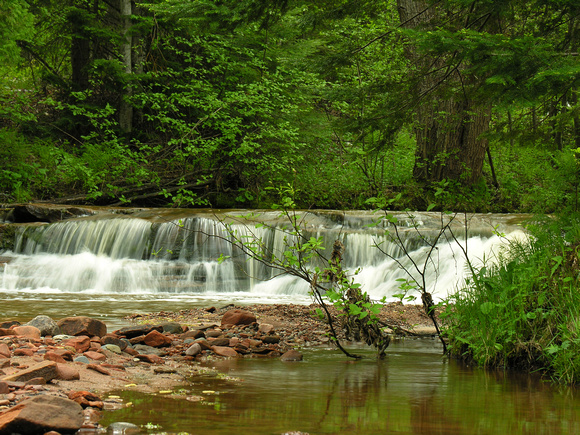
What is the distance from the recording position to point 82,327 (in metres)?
5.06

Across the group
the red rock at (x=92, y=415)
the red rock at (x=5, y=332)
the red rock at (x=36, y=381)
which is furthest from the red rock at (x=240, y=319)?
the red rock at (x=92, y=415)

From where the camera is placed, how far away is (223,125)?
18016 mm

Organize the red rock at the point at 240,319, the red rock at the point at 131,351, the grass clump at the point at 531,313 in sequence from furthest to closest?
the red rock at the point at 240,319
the red rock at the point at 131,351
the grass clump at the point at 531,313

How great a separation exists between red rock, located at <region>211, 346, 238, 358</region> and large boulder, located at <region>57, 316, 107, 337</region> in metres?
1.02

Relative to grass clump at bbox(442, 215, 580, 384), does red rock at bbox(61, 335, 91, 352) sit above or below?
below

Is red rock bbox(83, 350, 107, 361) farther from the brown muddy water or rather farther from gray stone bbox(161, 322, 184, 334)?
gray stone bbox(161, 322, 184, 334)

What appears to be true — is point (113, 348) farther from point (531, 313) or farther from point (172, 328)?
point (531, 313)

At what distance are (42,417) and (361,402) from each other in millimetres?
1843

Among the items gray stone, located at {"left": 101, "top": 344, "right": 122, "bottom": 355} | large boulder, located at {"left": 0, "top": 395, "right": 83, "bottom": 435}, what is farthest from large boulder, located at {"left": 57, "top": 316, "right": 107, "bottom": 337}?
large boulder, located at {"left": 0, "top": 395, "right": 83, "bottom": 435}

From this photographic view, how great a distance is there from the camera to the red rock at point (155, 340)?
5023mm

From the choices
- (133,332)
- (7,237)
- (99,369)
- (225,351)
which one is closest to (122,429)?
(99,369)

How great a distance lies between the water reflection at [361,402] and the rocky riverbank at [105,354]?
24 cm

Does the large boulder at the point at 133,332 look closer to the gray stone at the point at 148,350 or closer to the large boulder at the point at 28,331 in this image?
the gray stone at the point at 148,350

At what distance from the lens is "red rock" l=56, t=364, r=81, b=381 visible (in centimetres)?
343
